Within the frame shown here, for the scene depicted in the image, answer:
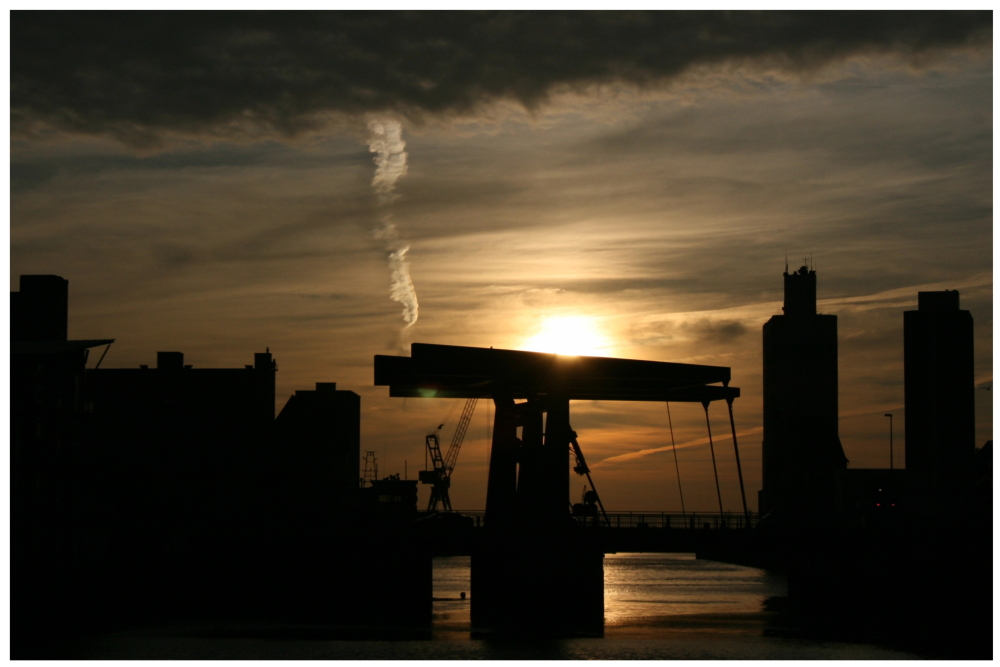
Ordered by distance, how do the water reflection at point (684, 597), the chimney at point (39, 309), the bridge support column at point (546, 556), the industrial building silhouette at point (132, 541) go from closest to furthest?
1. the industrial building silhouette at point (132, 541)
2. the bridge support column at point (546, 556)
3. the chimney at point (39, 309)
4. the water reflection at point (684, 597)

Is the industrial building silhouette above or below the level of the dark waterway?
above

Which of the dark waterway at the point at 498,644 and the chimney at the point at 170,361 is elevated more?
the chimney at the point at 170,361

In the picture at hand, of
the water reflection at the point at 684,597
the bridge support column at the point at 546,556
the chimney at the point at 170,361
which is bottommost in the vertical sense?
the water reflection at the point at 684,597

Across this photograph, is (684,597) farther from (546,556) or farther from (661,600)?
(546,556)

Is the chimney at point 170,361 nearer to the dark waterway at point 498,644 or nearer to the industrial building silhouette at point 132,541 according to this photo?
the industrial building silhouette at point 132,541

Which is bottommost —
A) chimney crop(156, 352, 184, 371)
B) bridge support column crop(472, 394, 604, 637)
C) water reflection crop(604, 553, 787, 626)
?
water reflection crop(604, 553, 787, 626)

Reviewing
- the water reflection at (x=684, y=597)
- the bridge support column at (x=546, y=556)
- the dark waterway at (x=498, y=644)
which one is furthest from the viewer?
the water reflection at (x=684, y=597)

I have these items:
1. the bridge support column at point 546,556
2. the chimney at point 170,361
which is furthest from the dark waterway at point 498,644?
the chimney at point 170,361

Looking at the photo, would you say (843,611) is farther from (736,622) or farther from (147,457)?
(147,457)

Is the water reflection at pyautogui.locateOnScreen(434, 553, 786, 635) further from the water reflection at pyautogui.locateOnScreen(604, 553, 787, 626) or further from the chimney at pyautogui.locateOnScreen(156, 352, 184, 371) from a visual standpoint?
the chimney at pyautogui.locateOnScreen(156, 352, 184, 371)

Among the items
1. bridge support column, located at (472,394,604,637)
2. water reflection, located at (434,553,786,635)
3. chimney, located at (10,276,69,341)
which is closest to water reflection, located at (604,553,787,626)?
water reflection, located at (434,553,786,635)

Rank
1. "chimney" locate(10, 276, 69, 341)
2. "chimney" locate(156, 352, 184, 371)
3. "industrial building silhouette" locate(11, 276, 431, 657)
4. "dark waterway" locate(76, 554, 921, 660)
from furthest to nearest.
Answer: "chimney" locate(156, 352, 184, 371), "chimney" locate(10, 276, 69, 341), "industrial building silhouette" locate(11, 276, 431, 657), "dark waterway" locate(76, 554, 921, 660)

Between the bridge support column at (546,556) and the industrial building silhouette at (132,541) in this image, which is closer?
the industrial building silhouette at (132,541)

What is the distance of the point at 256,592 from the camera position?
64250 mm
